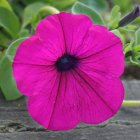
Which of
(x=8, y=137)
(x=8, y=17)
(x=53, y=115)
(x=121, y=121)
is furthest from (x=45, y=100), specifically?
(x=8, y=17)

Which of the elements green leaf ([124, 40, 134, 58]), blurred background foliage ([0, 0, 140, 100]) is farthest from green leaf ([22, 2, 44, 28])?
green leaf ([124, 40, 134, 58])

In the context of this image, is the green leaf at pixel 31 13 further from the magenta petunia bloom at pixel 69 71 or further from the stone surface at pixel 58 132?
the magenta petunia bloom at pixel 69 71

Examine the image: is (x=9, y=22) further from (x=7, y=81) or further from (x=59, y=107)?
(x=59, y=107)

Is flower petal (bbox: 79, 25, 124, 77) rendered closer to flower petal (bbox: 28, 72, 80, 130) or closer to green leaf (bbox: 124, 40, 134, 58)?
flower petal (bbox: 28, 72, 80, 130)

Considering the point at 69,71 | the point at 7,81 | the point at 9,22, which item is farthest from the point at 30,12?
the point at 69,71

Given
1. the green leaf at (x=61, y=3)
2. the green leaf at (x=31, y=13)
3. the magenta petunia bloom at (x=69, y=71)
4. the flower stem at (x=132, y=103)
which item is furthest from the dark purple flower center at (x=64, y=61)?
the green leaf at (x=61, y=3)
